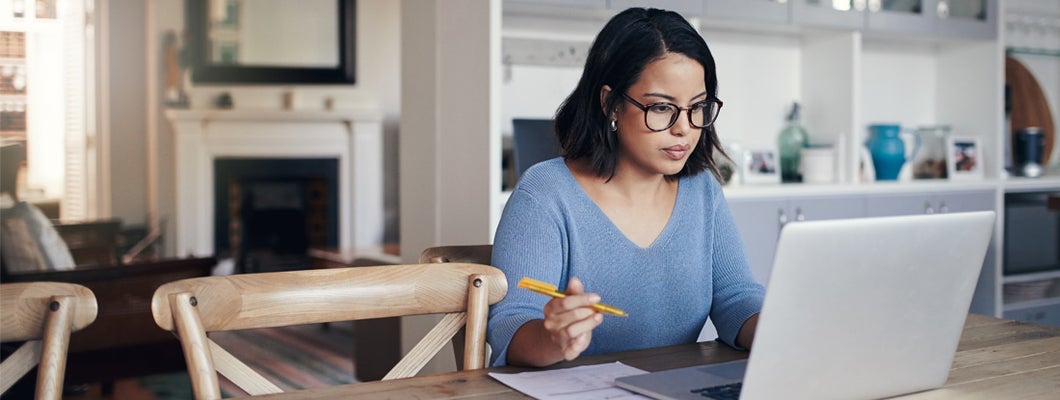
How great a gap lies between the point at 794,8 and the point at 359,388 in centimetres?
301

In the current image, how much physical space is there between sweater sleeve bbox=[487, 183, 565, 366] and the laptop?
280 millimetres

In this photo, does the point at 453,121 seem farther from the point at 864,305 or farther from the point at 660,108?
the point at 864,305

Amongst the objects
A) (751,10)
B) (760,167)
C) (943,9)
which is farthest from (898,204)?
(751,10)

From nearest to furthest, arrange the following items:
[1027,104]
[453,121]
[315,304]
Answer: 1. [315,304]
2. [453,121]
3. [1027,104]

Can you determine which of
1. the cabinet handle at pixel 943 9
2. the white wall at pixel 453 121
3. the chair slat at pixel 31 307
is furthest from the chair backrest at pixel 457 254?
the cabinet handle at pixel 943 9

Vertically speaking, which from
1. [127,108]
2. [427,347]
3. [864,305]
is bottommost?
[427,347]

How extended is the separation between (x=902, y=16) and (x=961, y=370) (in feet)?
10.2

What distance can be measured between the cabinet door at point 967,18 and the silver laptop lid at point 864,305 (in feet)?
11.2

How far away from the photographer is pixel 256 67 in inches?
285

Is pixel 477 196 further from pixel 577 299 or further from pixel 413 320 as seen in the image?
pixel 577 299

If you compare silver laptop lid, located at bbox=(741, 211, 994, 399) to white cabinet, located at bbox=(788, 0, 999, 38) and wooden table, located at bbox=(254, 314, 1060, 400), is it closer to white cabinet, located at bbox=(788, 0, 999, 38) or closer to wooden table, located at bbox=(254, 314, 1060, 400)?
wooden table, located at bbox=(254, 314, 1060, 400)

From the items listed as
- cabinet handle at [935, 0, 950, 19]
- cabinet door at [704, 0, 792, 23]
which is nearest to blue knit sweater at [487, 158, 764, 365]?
cabinet door at [704, 0, 792, 23]

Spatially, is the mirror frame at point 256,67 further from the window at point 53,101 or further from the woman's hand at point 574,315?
the woman's hand at point 574,315

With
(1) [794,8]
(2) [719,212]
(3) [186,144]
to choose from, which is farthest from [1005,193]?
(3) [186,144]
